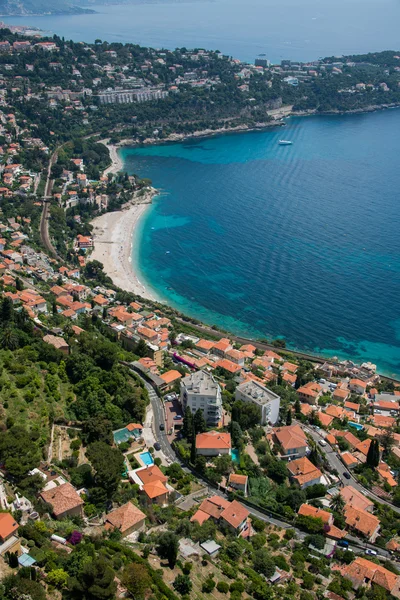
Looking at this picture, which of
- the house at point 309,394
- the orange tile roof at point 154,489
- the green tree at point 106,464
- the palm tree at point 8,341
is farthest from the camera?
the house at point 309,394

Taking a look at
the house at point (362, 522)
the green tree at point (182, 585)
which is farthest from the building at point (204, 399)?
the green tree at point (182, 585)

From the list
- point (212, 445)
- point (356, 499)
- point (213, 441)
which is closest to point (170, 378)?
point (213, 441)

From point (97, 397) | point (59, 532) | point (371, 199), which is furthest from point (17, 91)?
point (59, 532)

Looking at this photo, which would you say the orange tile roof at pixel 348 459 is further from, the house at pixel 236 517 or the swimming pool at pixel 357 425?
A: the house at pixel 236 517

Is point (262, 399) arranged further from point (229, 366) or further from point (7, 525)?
point (7, 525)

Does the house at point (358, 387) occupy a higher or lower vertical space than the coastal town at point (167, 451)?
lower
